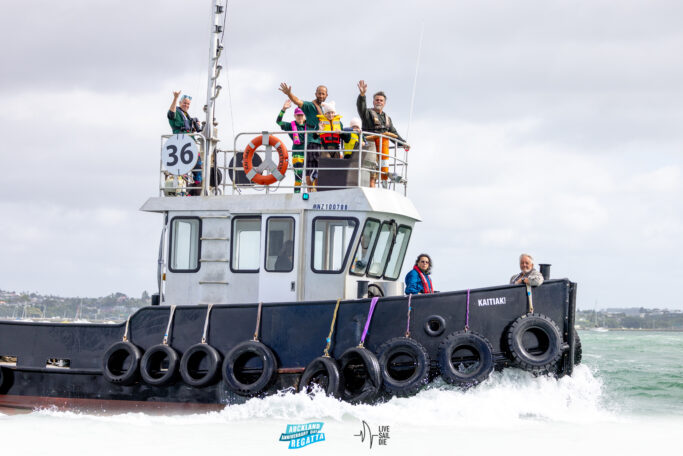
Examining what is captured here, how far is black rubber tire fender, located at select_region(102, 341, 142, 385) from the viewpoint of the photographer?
10656mm

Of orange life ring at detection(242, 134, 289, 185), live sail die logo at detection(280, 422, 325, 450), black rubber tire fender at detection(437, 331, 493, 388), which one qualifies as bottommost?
live sail die logo at detection(280, 422, 325, 450)

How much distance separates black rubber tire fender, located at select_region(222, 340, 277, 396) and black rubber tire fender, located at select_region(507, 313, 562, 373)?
280 cm

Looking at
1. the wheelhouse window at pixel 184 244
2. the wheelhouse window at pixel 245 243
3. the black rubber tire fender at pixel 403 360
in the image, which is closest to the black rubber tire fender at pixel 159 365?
the wheelhouse window at pixel 184 244

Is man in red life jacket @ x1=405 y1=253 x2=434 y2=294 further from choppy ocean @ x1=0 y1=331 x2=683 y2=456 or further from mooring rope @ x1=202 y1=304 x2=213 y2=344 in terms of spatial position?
mooring rope @ x1=202 y1=304 x2=213 y2=344

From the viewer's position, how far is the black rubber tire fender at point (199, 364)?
10.3 metres

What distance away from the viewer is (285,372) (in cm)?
1014

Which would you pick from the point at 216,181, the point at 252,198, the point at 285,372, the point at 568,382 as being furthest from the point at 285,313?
the point at 568,382

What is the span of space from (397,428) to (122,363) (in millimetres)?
3672

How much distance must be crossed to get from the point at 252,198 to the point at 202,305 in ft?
5.00

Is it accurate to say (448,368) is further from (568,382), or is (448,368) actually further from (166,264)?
(166,264)

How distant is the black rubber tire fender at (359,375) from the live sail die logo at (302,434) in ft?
1.59

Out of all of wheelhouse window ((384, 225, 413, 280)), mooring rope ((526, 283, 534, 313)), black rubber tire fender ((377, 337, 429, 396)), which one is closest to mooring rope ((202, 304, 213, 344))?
black rubber tire fender ((377, 337, 429, 396))

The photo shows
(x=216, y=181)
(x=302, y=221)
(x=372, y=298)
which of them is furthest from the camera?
(x=216, y=181)

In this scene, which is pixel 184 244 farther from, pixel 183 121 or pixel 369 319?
pixel 369 319
